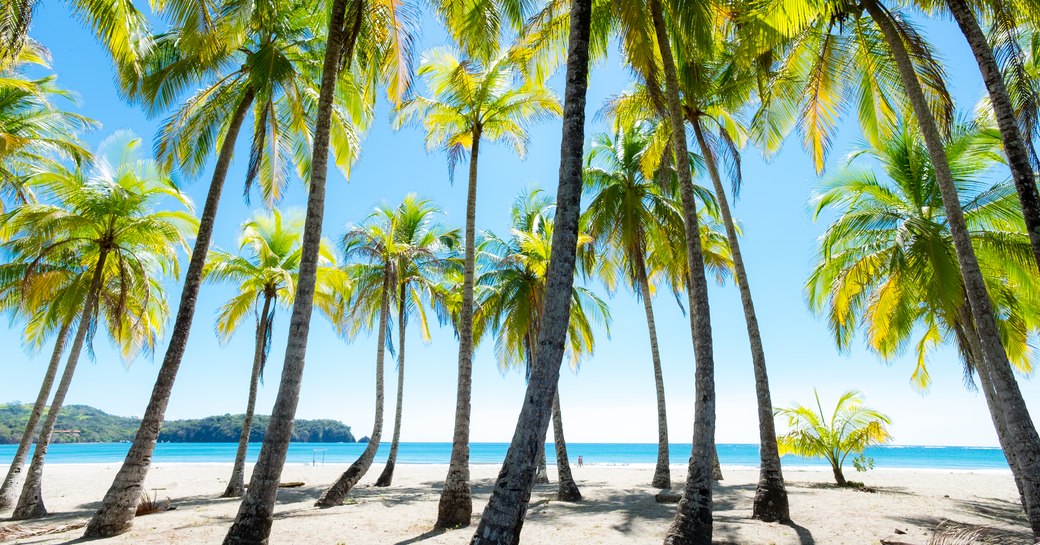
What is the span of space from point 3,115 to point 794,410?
68.6 feet

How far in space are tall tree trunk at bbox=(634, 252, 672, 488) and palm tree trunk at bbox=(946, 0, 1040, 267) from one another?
9.71m

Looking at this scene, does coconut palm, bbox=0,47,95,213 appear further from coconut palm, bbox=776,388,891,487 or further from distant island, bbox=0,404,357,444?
distant island, bbox=0,404,357,444

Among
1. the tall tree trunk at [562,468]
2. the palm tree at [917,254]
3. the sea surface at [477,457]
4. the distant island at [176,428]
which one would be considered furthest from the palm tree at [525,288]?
the distant island at [176,428]

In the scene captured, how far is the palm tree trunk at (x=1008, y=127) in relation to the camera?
225 inches

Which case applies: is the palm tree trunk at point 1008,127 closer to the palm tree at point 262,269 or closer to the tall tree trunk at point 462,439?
the tall tree trunk at point 462,439

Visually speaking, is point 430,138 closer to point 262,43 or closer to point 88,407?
point 262,43

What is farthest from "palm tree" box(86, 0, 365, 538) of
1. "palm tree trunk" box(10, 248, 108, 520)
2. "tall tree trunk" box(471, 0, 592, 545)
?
"tall tree trunk" box(471, 0, 592, 545)

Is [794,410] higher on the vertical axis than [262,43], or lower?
lower

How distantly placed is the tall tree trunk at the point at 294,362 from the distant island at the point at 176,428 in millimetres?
92518

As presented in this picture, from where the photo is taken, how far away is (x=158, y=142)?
10.8 m

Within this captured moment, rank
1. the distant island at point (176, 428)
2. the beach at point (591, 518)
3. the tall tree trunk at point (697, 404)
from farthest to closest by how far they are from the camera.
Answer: the distant island at point (176, 428)
the beach at point (591, 518)
the tall tree trunk at point (697, 404)

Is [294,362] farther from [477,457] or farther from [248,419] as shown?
[477,457]

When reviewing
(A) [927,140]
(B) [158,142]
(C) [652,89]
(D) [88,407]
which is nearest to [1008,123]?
(A) [927,140]

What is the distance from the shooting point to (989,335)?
6598 mm
